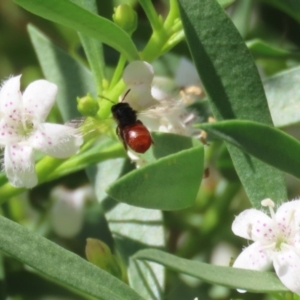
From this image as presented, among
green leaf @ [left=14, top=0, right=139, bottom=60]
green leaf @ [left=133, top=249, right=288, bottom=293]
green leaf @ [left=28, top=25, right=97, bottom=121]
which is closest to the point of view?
green leaf @ [left=133, top=249, right=288, bottom=293]

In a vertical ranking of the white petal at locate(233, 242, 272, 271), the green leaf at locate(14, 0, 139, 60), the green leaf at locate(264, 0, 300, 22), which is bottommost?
the white petal at locate(233, 242, 272, 271)

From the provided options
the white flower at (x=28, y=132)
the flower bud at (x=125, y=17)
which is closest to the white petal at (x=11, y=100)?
the white flower at (x=28, y=132)

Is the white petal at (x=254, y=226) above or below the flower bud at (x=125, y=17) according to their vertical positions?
below

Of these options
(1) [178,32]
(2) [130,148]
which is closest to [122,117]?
(2) [130,148]

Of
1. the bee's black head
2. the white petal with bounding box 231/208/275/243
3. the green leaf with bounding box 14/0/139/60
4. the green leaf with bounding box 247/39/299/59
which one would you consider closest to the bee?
the bee's black head

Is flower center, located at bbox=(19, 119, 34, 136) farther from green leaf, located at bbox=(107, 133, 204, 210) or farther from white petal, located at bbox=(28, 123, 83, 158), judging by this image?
green leaf, located at bbox=(107, 133, 204, 210)

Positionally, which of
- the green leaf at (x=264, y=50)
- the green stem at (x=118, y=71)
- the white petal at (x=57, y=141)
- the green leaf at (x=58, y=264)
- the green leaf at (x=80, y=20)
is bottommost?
the green leaf at (x=58, y=264)

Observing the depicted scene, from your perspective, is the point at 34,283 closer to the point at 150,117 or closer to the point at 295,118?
the point at 150,117

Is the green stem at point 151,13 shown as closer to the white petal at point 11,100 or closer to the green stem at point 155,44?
the green stem at point 155,44
